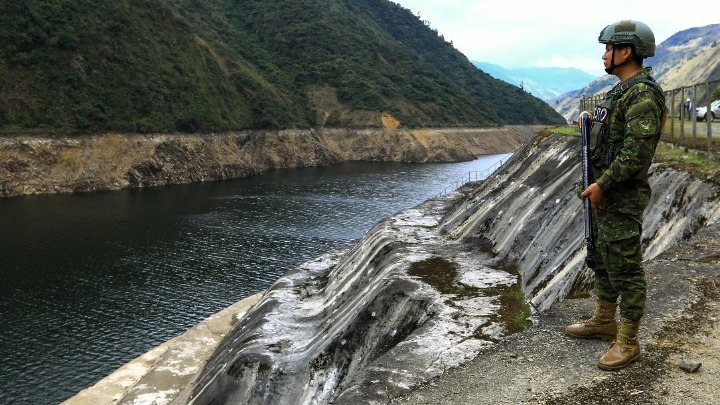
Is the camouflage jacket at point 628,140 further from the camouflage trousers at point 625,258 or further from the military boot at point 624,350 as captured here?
the military boot at point 624,350

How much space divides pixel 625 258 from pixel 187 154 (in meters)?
88.9

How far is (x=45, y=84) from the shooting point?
83.2 m

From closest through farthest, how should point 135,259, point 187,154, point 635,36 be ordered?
1. point 635,36
2. point 135,259
3. point 187,154

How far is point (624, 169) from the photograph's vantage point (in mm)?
6832

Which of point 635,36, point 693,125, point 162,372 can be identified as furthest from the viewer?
point 162,372

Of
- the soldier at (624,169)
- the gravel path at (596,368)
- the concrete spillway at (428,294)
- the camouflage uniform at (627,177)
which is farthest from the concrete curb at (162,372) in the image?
the camouflage uniform at (627,177)

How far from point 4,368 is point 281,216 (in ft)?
123

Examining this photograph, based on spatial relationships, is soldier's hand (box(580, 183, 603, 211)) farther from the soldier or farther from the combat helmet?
the combat helmet

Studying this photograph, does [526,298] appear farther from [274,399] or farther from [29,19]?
[29,19]

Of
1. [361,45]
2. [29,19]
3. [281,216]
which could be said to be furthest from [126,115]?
[361,45]

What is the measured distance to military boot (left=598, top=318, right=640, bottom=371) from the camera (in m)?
6.76

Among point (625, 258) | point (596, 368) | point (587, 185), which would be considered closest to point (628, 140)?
point (587, 185)

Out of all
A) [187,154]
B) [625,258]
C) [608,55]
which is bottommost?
[187,154]

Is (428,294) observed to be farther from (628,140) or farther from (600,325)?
(628,140)
